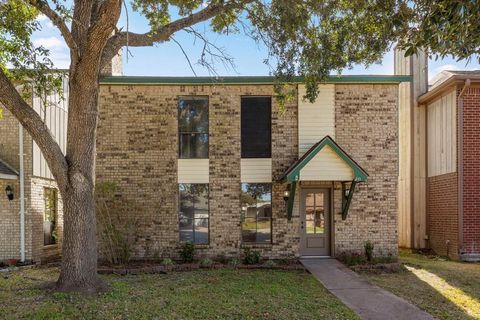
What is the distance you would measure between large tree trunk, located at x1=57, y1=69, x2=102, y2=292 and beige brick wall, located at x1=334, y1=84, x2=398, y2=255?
281 inches

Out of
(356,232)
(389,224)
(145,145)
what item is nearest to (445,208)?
(389,224)

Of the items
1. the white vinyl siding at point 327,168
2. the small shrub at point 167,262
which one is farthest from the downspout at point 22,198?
the white vinyl siding at point 327,168

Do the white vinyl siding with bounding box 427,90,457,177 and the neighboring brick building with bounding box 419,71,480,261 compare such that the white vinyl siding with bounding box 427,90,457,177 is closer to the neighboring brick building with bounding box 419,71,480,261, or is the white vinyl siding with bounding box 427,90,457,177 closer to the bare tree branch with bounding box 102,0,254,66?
the neighboring brick building with bounding box 419,71,480,261

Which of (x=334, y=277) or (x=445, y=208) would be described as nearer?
(x=334, y=277)

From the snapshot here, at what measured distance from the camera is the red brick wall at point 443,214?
13578mm

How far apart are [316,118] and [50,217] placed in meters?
8.72

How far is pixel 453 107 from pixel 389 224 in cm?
448

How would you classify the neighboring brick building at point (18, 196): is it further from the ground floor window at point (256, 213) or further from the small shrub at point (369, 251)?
the small shrub at point (369, 251)

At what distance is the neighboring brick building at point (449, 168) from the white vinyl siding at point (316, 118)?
416cm

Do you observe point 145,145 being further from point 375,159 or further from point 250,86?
point 375,159

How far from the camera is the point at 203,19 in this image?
29.9 ft

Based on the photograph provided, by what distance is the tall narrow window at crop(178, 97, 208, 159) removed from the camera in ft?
41.6

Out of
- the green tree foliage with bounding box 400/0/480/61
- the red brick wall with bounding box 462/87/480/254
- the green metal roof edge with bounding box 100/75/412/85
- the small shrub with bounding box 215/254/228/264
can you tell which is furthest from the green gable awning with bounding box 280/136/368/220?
the green tree foliage with bounding box 400/0/480/61

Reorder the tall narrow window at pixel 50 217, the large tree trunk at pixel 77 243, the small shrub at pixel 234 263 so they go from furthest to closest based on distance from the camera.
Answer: the tall narrow window at pixel 50 217
the small shrub at pixel 234 263
the large tree trunk at pixel 77 243
